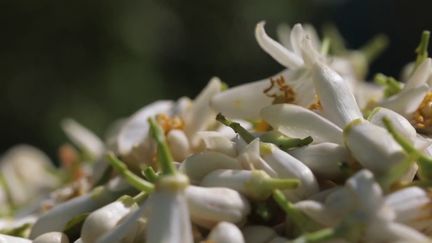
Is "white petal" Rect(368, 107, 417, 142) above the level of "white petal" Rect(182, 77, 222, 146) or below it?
below

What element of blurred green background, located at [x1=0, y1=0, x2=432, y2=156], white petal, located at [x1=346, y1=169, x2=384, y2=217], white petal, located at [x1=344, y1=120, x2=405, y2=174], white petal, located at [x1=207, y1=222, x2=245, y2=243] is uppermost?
blurred green background, located at [x1=0, y1=0, x2=432, y2=156]

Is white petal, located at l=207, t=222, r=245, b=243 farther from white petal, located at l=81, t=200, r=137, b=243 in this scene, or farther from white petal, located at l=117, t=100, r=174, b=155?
white petal, located at l=117, t=100, r=174, b=155

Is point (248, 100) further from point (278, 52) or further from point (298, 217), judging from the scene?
point (298, 217)

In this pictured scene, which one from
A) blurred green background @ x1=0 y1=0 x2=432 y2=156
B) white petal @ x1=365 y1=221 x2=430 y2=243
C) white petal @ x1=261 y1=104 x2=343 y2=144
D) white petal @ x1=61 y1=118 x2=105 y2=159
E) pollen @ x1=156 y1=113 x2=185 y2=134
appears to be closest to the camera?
white petal @ x1=365 y1=221 x2=430 y2=243

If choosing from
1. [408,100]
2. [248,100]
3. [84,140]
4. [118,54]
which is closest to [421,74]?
[408,100]

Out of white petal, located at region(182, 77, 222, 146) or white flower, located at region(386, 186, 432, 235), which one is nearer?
white flower, located at region(386, 186, 432, 235)

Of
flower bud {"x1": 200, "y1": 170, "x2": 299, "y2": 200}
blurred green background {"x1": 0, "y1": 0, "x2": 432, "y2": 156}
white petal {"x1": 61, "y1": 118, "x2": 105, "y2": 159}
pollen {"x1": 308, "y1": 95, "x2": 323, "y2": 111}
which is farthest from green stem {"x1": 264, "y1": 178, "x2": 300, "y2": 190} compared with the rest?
blurred green background {"x1": 0, "y1": 0, "x2": 432, "y2": 156}

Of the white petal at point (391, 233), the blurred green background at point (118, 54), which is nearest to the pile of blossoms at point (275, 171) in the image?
the white petal at point (391, 233)
